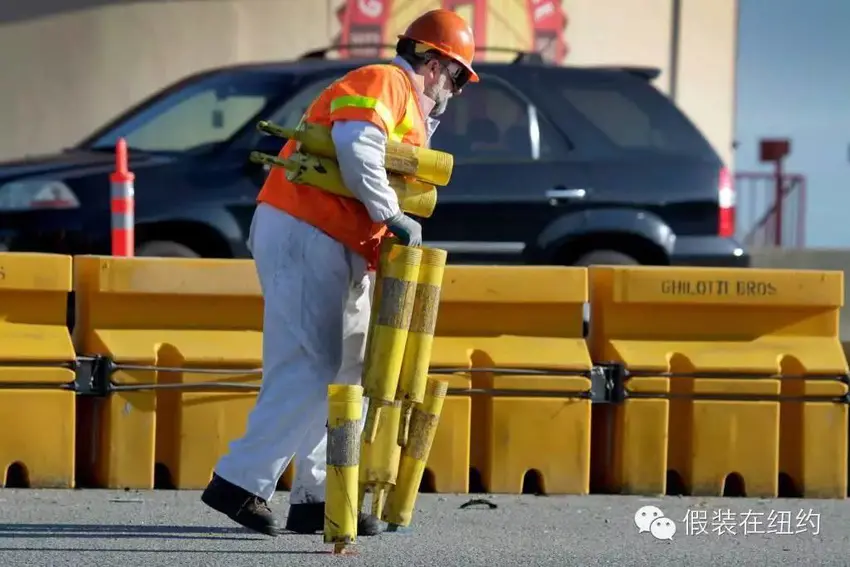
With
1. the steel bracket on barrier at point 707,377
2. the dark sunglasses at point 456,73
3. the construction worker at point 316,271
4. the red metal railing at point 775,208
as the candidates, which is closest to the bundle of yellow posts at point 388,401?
the construction worker at point 316,271

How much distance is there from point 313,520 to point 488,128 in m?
4.98

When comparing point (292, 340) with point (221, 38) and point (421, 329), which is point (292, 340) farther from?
point (221, 38)

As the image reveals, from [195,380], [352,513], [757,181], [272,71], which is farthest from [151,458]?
[757,181]

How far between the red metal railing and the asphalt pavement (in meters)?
11.0

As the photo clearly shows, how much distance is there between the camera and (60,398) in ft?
24.7

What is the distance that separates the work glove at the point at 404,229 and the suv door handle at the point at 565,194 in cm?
483

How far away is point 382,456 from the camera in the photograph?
6.16 metres

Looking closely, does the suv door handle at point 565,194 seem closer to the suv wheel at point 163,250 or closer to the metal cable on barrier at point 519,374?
the suv wheel at point 163,250

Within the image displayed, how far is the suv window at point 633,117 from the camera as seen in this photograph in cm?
1116

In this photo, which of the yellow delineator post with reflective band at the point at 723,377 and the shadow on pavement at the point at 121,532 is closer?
the shadow on pavement at the point at 121,532

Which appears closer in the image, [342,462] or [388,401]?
[342,462]

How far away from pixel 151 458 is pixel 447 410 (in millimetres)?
1198

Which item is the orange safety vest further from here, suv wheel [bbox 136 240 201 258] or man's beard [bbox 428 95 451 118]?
suv wheel [bbox 136 240 201 258]

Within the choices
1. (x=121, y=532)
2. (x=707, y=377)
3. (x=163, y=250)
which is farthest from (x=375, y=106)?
(x=163, y=250)
